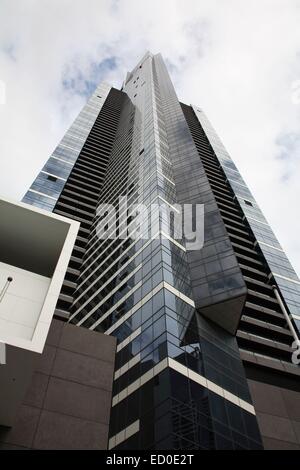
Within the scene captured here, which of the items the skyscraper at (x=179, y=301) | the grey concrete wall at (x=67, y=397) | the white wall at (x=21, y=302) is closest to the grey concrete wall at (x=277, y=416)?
the skyscraper at (x=179, y=301)

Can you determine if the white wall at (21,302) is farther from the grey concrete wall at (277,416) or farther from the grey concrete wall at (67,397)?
the grey concrete wall at (277,416)

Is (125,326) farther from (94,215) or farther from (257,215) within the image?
(257,215)

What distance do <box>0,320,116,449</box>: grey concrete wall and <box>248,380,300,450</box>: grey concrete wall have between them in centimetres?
1332

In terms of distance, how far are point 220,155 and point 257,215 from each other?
1003 inches

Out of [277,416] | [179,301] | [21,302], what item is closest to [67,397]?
[21,302]

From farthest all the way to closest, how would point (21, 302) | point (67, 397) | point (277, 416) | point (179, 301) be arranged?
point (277, 416) < point (179, 301) < point (67, 397) < point (21, 302)

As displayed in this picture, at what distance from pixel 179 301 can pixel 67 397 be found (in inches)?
460

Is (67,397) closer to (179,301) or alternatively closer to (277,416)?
(179,301)

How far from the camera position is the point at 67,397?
22.8 meters

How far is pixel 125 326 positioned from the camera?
1258 inches

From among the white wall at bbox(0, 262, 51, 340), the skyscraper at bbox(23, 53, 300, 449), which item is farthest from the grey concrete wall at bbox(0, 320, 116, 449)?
the white wall at bbox(0, 262, 51, 340)

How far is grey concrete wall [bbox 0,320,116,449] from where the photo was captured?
2039 cm

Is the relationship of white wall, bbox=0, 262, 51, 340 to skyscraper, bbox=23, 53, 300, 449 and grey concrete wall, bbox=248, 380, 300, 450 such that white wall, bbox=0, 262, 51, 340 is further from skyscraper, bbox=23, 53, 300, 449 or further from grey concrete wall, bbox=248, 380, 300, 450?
grey concrete wall, bbox=248, 380, 300, 450
